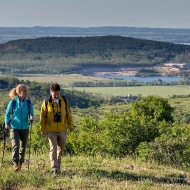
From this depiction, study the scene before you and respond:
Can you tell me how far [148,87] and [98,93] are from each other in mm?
24455

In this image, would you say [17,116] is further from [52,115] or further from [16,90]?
[52,115]

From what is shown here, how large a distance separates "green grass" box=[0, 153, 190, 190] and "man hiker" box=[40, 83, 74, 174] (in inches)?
19.1

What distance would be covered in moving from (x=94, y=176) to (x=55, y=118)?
1.38m

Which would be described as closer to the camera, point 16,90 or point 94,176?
point 94,176

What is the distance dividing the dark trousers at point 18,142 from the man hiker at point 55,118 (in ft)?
1.35

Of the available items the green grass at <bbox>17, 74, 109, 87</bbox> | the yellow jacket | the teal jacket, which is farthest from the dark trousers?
the green grass at <bbox>17, 74, 109, 87</bbox>

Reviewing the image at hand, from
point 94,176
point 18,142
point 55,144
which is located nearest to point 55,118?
point 55,144

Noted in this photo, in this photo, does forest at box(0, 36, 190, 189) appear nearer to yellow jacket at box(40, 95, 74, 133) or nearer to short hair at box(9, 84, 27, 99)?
yellow jacket at box(40, 95, 74, 133)

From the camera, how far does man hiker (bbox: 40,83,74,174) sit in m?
9.55

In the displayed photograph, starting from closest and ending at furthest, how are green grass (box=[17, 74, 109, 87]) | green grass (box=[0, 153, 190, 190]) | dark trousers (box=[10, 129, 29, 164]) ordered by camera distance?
green grass (box=[0, 153, 190, 190]), dark trousers (box=[10, 129, 29, 164]), green grass (box=[17, 74, 109, 87])

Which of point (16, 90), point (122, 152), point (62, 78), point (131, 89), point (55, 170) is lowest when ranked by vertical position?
point (62, 78)

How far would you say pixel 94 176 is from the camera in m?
9.29

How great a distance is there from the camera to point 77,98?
127m

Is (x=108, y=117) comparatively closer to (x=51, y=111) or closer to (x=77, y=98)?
(x=51, y=111)
